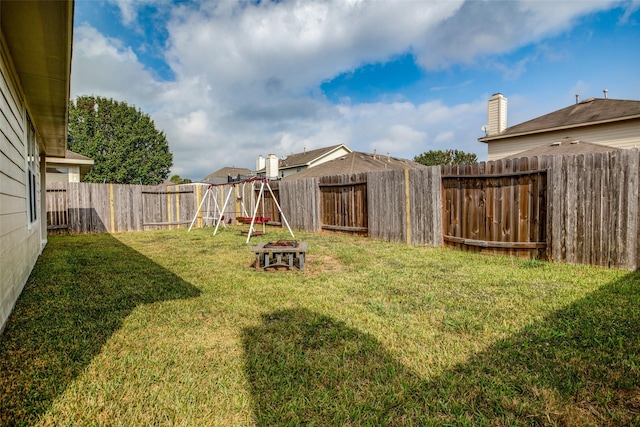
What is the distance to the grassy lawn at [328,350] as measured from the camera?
1798 millimetres

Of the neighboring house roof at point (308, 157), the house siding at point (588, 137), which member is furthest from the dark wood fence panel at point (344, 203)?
the neighboring house roof at point (308, 157)

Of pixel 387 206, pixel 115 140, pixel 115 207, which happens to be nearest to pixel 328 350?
pixel 387 206

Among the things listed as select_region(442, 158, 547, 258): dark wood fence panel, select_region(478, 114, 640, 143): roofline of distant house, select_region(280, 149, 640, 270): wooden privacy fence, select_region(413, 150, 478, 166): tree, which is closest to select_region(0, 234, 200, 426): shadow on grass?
select_region(280, 149, 640, 270): wooden privacy fence

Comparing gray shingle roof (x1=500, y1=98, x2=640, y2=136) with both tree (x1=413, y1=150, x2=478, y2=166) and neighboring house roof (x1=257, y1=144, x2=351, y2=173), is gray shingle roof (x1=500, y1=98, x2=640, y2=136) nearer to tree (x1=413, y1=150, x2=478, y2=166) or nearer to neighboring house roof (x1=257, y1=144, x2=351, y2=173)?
neighboring house roof (x1=257, y1=144, x2=351, y2=173)

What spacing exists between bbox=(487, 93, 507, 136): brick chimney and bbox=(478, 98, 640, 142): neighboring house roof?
1.08 ft

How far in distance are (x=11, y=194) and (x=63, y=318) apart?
5.61ft

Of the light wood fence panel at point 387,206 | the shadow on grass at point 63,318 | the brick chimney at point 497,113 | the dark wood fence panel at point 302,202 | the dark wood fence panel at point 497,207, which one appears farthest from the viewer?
the brick chimney at point 497,113

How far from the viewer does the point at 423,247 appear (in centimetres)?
740

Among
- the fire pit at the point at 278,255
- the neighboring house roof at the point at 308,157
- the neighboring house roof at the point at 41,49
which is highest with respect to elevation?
the neighboring house roof at the point at 308,157

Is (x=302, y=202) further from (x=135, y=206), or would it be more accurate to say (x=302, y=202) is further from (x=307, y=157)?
(x=307, y=157)

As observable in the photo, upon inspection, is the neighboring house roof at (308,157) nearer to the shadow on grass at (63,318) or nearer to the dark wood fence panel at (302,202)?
the dark wood fence panel at (302,202)

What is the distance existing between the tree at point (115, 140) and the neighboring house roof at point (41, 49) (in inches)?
1229

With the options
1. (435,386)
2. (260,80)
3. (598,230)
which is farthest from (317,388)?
(260,80)

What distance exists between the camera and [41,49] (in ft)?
11.0
